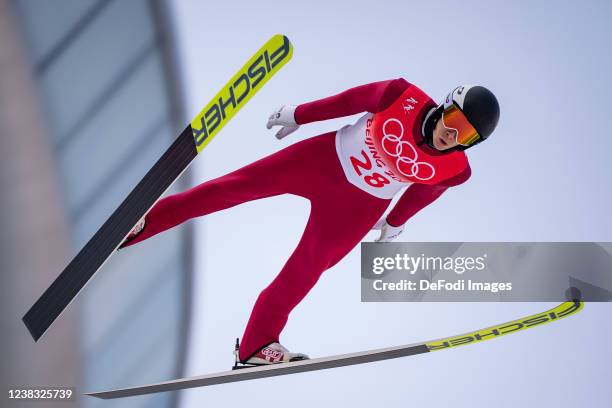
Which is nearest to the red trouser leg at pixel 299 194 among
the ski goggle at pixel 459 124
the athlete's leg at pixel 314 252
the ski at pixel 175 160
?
the athlete's leg at pixel 314 252

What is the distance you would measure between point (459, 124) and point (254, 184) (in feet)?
2.33

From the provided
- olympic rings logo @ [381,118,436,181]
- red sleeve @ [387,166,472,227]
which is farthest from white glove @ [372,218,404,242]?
olympic rings logo @ [381,118,436,181]

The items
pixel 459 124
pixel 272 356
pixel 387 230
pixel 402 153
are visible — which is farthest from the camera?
pixel 387 230

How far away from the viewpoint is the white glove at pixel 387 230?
2.37 metres

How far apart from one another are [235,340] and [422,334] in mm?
696

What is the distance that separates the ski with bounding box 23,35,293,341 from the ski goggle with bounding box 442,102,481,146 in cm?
51

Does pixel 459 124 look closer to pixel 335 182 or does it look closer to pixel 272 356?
pixel 335 182

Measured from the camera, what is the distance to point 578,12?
2.54 m

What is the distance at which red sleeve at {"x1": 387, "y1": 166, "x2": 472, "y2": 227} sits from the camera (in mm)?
2273

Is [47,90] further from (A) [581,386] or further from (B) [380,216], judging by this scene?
(A) [581,386]

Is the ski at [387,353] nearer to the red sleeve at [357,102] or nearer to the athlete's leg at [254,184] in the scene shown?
the athlete's leg at [254,184]

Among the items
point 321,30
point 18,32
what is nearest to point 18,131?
point 18,32

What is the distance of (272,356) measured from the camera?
2268 millimetres

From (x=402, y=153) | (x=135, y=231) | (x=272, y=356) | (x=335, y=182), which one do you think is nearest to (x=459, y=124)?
(x=402, y=153)
